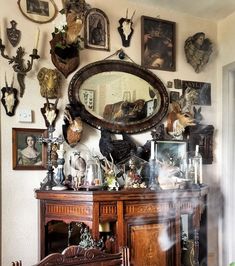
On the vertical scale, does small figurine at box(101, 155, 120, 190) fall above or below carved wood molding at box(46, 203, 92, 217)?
above

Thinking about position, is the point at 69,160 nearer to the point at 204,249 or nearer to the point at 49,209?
the point at 49,209

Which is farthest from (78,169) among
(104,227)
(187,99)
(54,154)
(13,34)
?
(187,99)

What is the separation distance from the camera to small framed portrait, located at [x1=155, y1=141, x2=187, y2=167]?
8.27ft

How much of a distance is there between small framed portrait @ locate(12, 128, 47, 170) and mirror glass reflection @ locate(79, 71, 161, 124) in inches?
16.9

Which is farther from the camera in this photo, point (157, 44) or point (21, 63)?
point (157, 44)

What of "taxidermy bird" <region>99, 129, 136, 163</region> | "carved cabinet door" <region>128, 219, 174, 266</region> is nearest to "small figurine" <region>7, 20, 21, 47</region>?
"taxidermy bird" <region>99, 129, 136, 163</region>

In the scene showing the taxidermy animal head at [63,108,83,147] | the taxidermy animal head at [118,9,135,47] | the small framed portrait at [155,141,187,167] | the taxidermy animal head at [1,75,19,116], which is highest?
the taxidermy animal head at [118,9,135,47]

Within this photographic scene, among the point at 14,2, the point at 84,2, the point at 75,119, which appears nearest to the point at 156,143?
the point at 75,119

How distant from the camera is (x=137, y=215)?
2.15 meters

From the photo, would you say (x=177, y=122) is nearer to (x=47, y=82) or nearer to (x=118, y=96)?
(x=118, y=96)

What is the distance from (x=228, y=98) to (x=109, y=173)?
135 cm

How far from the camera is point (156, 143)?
252 cm

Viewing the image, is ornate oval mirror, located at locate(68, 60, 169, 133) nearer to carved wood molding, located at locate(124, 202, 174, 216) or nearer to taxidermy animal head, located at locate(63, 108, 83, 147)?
taxidermy animal head, located at locate(63, 108, 83, 147)

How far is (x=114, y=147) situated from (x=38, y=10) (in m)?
1.12
